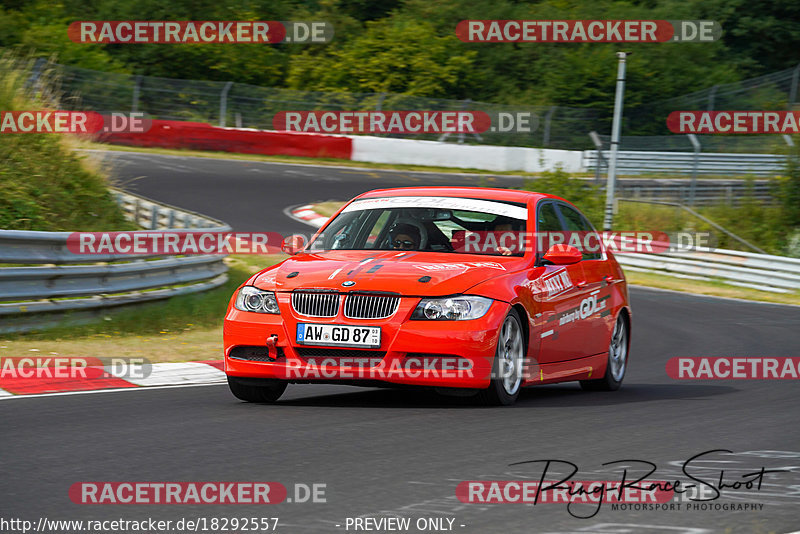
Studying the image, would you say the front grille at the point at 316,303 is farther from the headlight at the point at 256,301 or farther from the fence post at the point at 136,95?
the fence post at the point at 136,95

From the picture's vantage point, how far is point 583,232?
31.3 ft

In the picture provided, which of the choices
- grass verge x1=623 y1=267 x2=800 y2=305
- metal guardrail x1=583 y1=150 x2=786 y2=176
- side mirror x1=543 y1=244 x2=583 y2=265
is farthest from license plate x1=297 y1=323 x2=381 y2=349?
metal guardrail x1=583 y1=150 x2=786 y2=176

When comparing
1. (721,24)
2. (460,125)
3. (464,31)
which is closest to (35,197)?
(460,125)

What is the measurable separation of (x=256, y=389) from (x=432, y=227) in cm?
177

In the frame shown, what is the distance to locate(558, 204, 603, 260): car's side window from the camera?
942 centimetres

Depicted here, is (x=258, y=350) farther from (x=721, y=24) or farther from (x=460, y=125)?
(x=721, y=24)

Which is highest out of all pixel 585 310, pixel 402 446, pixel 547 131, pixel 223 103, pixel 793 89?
pixel 793 89

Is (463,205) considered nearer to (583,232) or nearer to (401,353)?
(583,232)

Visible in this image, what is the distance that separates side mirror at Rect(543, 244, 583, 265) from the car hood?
0.23 metres

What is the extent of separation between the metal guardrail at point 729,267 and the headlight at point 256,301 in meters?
16.7

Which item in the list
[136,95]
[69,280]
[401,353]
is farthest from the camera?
[136,95]

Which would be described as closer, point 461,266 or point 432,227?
point 461,266

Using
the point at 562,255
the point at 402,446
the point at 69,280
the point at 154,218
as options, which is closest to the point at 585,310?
→ the point at 562,255

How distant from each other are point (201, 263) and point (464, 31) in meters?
38.5
